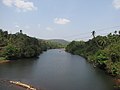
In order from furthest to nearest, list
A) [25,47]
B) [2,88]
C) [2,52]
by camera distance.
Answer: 1. [25,47]
2. [2,52]
3. [2,88]

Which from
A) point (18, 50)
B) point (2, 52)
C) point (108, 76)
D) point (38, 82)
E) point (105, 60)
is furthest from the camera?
point (18, 50)

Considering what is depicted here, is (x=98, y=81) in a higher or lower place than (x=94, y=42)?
lower

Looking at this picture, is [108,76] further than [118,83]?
Yes

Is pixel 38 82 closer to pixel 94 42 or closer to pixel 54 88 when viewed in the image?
pixel 54 88

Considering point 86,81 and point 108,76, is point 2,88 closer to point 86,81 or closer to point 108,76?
point 86,81

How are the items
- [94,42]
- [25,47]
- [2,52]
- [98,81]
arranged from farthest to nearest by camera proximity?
[94,42] → [25,47] → [2,52] → [98,81]

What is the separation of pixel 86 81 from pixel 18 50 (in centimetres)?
4346

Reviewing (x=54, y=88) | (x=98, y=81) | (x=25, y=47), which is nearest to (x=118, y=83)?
(x=98, y=81)

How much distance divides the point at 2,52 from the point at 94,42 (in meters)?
40.6

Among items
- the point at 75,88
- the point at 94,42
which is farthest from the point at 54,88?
the point at 94,42

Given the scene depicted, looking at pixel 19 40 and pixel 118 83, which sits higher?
pixel 19 40

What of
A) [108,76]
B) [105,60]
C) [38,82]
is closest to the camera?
[38,82]

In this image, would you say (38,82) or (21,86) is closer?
(21,86)

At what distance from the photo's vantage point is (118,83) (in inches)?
1729
